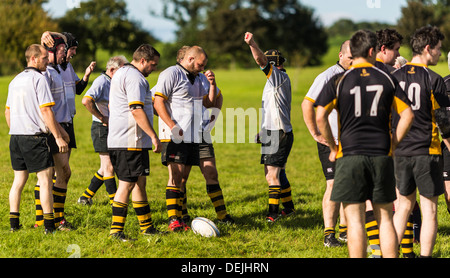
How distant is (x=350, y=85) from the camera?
477 cm

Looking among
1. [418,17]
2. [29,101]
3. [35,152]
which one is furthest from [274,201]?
[418,17]

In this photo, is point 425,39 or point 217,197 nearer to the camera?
point 425,39

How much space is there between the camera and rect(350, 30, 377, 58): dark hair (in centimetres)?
485

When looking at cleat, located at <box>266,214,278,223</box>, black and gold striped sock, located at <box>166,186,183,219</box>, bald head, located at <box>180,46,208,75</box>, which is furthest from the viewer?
cleat, located at <box>266,214,278,223</box>

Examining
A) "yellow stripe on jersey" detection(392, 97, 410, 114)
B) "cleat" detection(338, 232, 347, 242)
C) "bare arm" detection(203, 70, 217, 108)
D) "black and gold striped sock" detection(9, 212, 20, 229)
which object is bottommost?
"cleat" detection(338, 232, 347, 242)

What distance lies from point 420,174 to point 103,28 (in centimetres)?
7175

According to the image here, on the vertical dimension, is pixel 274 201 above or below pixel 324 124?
below

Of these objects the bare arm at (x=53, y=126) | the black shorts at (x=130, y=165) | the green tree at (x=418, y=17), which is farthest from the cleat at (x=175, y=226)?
the green tree at (x=418, y=17)

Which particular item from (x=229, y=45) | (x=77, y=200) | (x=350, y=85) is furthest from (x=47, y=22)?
(x=350, y=85)

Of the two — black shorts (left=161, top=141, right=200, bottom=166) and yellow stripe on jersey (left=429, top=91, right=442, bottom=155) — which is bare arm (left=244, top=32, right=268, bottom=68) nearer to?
black shorts (left=161, top=141, right=200, bottom=166)

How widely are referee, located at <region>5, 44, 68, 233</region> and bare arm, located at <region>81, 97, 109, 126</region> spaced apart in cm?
139

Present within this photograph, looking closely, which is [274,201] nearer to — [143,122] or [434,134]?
[143,122]

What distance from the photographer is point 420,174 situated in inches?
218

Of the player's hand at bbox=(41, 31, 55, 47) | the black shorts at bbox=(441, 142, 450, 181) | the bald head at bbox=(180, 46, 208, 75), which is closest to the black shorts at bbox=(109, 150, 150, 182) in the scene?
the bald head at bbox=(180, 46, 208, 75)
